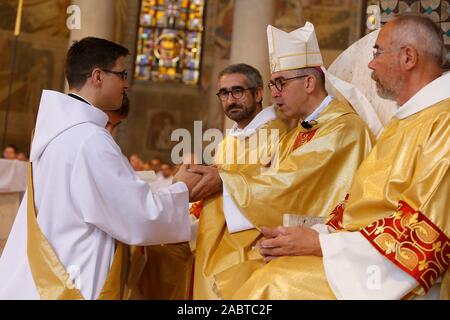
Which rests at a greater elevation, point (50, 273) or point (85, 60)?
point (85, 60)

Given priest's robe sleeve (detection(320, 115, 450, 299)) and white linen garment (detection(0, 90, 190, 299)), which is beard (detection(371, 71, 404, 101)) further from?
white linen garment (detection(0, 90, 190, 299))

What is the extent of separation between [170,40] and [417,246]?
13.0 meters

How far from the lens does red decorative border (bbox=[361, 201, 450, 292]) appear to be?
2.75 m

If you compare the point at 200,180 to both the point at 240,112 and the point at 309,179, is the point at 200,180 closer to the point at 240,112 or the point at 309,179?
the point at 309,179

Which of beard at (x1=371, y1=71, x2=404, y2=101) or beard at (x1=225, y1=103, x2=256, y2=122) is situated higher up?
beard at (x1=371, y1=71, x2=404, y2=101)

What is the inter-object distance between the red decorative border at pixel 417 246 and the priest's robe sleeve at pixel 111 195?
3.62ft

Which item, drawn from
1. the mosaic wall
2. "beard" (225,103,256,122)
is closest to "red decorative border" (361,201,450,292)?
"beard" (225,103,256,122)

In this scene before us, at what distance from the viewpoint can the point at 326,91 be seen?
14.1 feet

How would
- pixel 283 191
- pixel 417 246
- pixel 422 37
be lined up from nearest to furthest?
pixel 417 246
pixel 422 37
pixel 283 191

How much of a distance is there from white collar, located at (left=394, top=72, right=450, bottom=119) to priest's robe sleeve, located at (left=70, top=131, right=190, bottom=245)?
50.8 inches

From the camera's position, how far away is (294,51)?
4.32 m

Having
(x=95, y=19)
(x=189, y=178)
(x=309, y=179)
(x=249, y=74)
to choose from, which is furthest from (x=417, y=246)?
(x=95, y=19)

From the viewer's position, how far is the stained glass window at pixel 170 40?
15.1m

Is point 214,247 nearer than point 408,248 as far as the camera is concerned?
No
